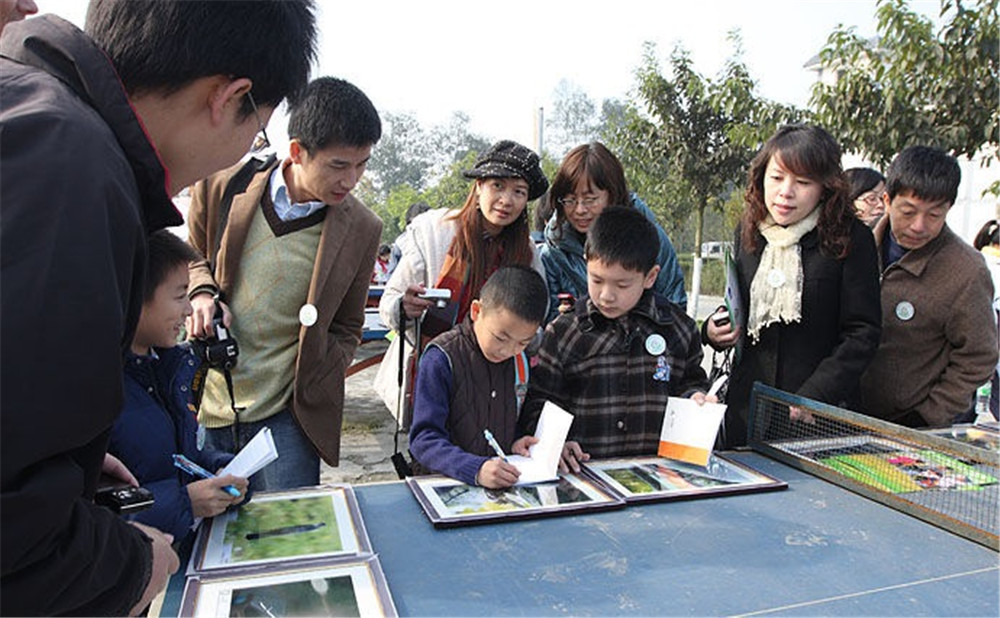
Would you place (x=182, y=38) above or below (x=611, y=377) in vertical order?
above

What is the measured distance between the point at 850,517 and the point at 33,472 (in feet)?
5.32

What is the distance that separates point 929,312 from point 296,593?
2.27m

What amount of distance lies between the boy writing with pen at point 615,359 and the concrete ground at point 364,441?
2075 millimetres

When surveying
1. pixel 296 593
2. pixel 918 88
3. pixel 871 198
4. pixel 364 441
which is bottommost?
pixel 364 441

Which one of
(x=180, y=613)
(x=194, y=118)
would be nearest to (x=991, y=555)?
(x=180, y=613)

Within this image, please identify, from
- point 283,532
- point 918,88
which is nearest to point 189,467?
point 283,532

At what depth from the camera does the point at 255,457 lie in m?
1.47

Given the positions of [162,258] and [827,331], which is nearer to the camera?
[162,258]

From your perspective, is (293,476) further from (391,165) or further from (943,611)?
(391,165)

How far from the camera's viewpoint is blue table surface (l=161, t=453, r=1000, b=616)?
4.00 ft

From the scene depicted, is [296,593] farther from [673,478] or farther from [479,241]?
[479,241]

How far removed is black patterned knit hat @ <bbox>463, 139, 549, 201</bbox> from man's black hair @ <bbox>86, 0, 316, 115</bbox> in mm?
1621

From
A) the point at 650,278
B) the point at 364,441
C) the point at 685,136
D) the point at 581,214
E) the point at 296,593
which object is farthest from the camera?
the point at 685,136

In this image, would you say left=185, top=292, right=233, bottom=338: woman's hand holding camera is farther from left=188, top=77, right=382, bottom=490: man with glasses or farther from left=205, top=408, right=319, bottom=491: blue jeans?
left=205, top=408, right=319, bottom=491: blue jeans
